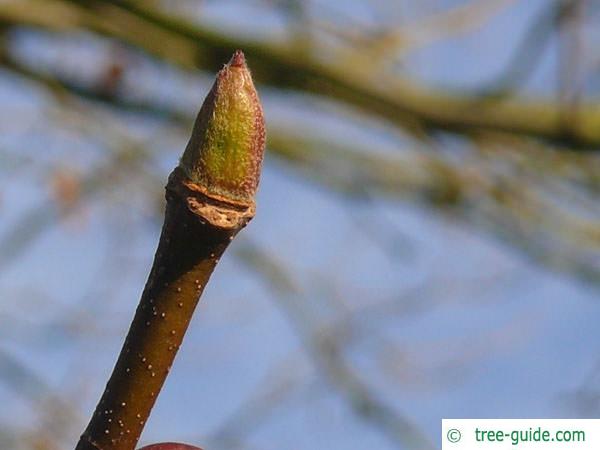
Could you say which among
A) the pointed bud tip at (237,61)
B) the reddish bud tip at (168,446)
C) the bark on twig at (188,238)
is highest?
the pointed bud tip at (237,61)

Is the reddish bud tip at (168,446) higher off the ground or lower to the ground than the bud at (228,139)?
lower

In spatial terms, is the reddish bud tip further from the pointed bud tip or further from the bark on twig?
the pointed bud tip

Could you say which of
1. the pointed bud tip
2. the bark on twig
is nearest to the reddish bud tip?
the bark on twig

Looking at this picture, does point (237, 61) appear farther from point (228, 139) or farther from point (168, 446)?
point (168, 446)

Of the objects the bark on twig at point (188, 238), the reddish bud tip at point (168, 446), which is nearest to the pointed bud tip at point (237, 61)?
the bark on twig at point (188, 238)

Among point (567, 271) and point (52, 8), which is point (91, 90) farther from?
point (567, 271)

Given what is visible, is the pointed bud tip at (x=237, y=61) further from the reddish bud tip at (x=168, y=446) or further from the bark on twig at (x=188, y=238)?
the reddish bud tip at (x=168, y=446)

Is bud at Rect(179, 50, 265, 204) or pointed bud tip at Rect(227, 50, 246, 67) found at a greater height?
pointed bud tip at Rect(227, 50, 246, 67)

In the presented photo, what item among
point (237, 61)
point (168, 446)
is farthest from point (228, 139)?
point (168, 446)
